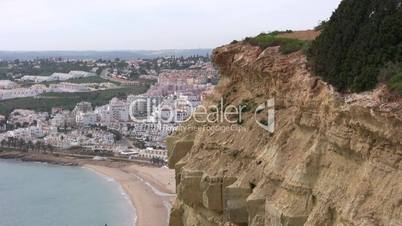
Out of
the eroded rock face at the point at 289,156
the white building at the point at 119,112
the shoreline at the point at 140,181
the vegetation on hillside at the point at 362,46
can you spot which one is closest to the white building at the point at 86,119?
the white building at the point at 119,112

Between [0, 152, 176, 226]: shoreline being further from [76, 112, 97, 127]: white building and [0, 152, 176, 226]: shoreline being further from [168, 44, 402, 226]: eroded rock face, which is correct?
[168, 44, 402, 226]: eroded rock face

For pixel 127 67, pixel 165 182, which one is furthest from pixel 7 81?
pixel 165 182

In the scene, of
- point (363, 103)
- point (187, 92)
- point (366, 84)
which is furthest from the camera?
point (187, 92)

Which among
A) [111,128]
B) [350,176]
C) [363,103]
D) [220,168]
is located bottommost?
[111,128]

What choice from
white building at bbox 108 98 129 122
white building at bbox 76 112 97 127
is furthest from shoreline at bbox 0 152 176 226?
white building at bbox 108 98 129 122

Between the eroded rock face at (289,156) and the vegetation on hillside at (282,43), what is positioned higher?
the vegetation on hillside at (282,43)

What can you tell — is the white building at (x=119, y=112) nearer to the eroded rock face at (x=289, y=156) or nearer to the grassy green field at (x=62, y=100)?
the grassy green field at (x=62, y=100)

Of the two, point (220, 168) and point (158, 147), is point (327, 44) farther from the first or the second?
point (158, 147)
